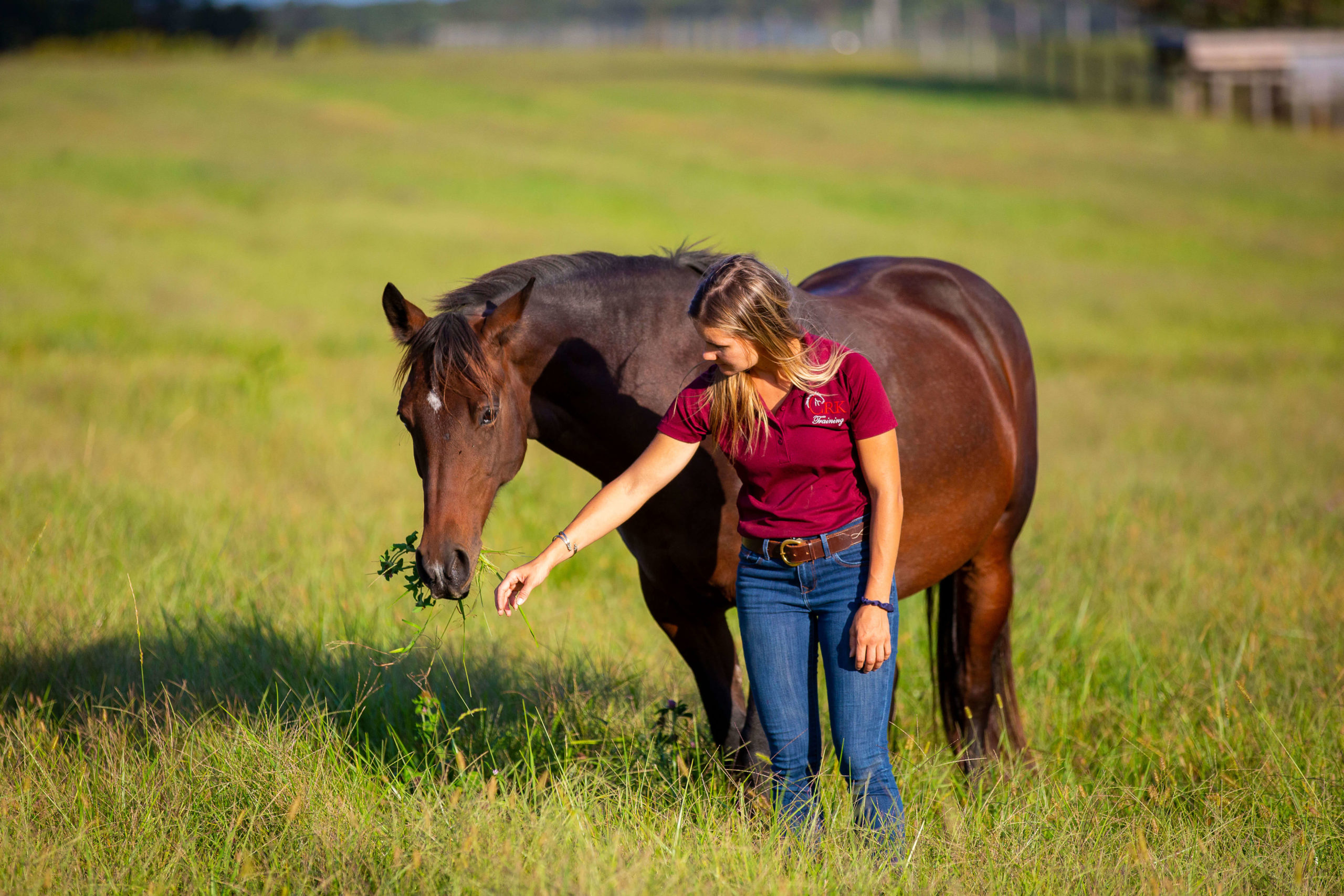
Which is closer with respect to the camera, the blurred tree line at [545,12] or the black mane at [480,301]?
the black mane at [480,301]

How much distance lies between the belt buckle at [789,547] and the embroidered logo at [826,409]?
0.32m

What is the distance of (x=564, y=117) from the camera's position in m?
36.1

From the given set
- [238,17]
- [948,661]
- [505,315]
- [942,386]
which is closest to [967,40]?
[238,17]

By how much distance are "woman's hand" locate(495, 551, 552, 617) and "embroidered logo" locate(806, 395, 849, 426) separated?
31.4 inches

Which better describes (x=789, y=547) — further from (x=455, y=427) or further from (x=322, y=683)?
(x=322, y=683)

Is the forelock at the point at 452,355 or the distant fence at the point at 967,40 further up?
the distant fence at the point at 967,40

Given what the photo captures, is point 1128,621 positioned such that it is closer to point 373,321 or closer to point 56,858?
point 56,858

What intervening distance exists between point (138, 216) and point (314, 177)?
5257 millimetres

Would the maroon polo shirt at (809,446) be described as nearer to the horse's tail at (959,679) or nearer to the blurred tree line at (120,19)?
the horse's tail at (959,679)

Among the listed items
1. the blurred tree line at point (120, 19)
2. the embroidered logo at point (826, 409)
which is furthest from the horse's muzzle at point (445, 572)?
the blurred tree line at point (120, 19)

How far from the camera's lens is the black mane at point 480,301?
9.37 feet

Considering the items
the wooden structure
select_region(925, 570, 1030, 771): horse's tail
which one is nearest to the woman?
select_region(925, 570, 1030, 771): horse's tail

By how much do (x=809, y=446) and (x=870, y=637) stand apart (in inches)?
20.4

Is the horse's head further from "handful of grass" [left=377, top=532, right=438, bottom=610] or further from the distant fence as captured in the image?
the distant fence
